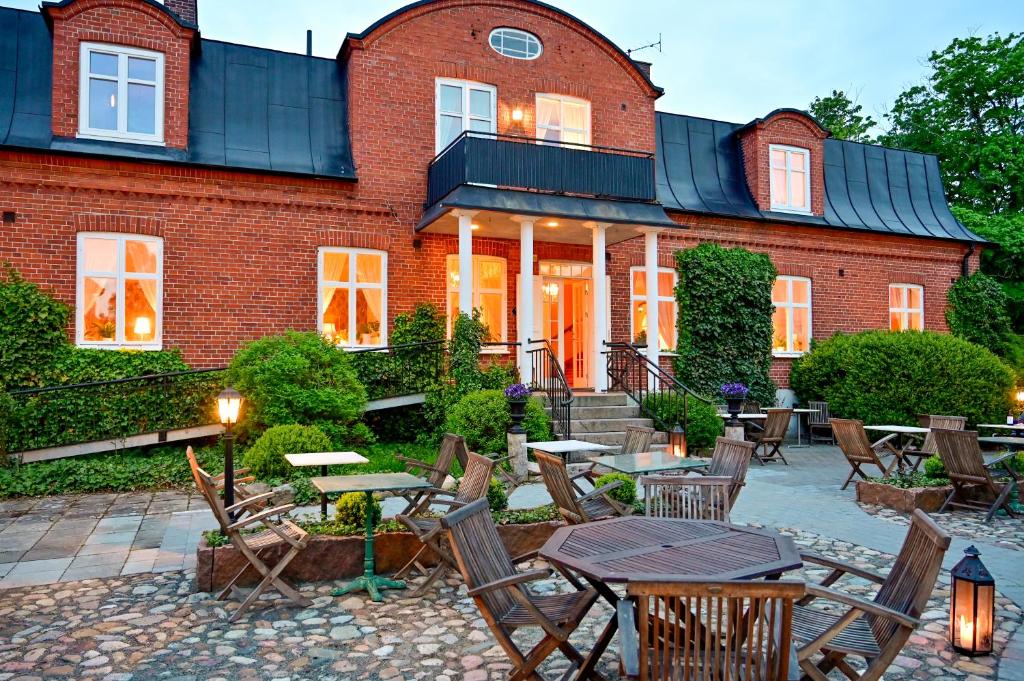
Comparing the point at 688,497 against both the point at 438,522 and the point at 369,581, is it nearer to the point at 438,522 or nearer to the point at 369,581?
the point at 438,522

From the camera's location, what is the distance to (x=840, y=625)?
A: 3.03m

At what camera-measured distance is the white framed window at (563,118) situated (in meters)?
14.4

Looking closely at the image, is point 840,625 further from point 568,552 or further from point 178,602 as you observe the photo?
point 178,602

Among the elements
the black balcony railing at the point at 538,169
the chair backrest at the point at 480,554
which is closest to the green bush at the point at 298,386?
the black balcony railing at the point at 538,169

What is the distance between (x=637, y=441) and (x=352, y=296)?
21.5 ft

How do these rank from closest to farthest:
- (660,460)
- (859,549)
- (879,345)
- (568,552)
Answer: (568,552) → (859,549) → (660,460) → (879,345)

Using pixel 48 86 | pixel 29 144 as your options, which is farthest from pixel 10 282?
pixel 48 86

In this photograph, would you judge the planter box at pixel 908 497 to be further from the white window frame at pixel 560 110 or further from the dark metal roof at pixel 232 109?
the dark metal roof at pixel 232 109

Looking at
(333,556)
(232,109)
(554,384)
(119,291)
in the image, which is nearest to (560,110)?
(554,384)

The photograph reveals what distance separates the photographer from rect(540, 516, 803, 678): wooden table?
124 inches

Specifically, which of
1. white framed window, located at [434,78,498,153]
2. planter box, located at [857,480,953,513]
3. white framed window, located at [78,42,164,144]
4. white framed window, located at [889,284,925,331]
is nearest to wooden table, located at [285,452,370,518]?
planter box, located at [857,480,953,513]

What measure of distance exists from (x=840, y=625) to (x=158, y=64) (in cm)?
1285

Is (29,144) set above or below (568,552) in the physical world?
above

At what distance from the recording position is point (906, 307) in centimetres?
1778
